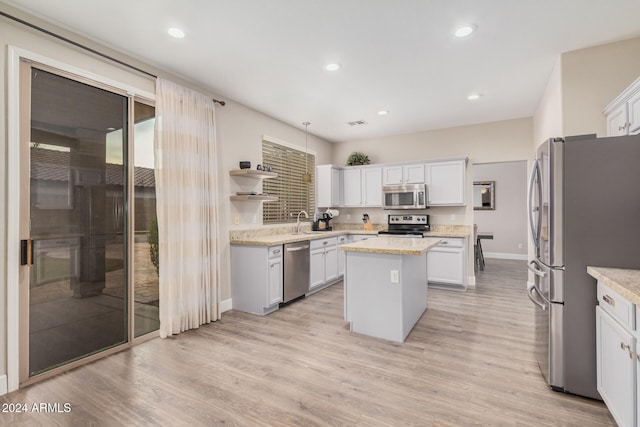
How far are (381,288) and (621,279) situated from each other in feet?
5.97

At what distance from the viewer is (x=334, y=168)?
6141 mm

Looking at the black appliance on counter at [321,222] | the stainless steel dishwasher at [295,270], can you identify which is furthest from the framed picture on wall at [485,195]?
the stainless steel dishwasher at [295,270]

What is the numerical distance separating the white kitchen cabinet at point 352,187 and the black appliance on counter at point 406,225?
2.55 feet

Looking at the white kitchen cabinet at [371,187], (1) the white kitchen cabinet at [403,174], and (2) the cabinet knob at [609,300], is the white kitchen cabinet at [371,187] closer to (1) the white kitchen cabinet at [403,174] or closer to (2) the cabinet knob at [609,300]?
(1) the white kitchen cabinet at [403,174]

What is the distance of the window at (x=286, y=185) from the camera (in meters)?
5.00

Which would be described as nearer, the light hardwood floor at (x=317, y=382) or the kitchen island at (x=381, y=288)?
the light hardwood floor at (x=317, y=382)

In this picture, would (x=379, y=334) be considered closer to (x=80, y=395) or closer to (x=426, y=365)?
(x=426, y=365)

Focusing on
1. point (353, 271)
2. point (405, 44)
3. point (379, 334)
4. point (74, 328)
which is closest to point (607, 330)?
point (379, 334)

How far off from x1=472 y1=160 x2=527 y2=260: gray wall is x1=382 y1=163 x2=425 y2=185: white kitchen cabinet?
11.9 ft

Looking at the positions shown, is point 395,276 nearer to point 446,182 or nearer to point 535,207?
point 535,207

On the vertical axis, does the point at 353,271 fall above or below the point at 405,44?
below

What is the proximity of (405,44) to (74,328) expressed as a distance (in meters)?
3.93

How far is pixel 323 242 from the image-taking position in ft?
16.7

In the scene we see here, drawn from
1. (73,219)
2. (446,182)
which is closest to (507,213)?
(446,182)
